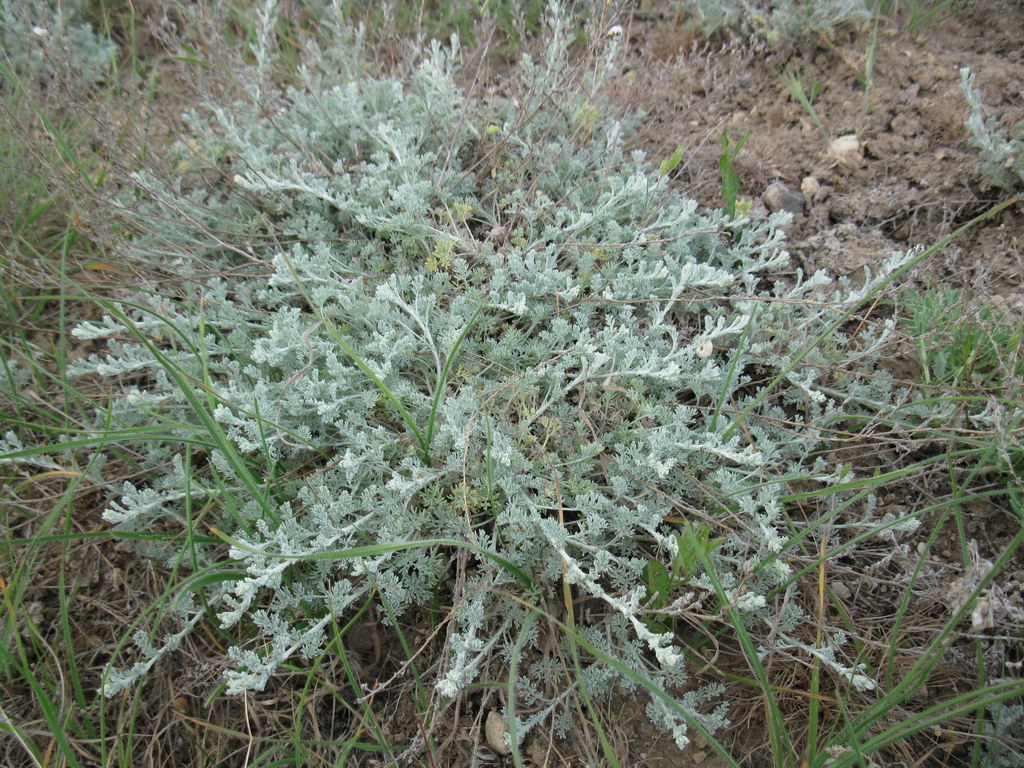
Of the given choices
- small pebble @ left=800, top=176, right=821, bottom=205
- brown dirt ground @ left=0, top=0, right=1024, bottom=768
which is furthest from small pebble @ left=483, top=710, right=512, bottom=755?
small pebble @ left=800, top=176, right=821, bottom=205

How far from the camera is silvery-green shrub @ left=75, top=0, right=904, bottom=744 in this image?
Answer: 6.05ft

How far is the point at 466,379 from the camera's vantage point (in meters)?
2.17

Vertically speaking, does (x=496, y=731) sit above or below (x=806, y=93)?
below

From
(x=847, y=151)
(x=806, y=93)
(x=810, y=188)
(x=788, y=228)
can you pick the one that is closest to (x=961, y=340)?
(x=788, y=228)

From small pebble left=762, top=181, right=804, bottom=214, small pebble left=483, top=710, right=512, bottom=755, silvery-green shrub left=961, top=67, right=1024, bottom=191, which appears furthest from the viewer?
small pebble left=762, top=181, right=804, bottom=214

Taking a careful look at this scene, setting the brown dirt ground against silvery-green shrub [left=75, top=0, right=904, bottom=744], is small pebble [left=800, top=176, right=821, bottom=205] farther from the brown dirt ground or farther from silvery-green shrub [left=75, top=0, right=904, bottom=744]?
silvery-green shrub [left=75, top=0, right=904, bottom=744]

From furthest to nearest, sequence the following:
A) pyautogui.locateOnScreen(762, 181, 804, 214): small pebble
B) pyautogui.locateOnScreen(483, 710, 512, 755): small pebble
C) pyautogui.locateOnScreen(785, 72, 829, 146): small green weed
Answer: pyautogui.locateOnScreen(785, 72, 829, 146): small green weed → pyautogui.locateOnScreen(762, 181, 804, 214): small pebble → pyautogui.locateOnScreen(483, 710, 512, 755): small pebble

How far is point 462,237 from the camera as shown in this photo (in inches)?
96.4

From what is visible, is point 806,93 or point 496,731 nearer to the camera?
point 496,731

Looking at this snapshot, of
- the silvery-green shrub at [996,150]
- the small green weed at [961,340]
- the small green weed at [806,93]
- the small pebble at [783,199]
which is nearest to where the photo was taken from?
the small green weed at [961,340]

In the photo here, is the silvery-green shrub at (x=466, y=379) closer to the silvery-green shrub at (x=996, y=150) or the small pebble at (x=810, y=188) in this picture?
the small pebble at (x=810, y=188)

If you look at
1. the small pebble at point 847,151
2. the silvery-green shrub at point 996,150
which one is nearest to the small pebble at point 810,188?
the small pebble at point 847,151

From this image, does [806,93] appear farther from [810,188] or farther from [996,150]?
[996,150]

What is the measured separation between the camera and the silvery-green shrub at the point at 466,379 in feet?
6.05
